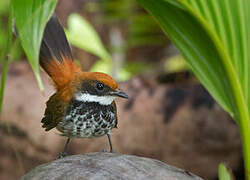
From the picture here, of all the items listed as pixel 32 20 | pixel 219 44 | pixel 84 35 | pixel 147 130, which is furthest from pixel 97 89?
pixel 84 35

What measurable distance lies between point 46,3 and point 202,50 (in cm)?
104

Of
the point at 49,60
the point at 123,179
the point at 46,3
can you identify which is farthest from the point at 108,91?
the point at 46,3

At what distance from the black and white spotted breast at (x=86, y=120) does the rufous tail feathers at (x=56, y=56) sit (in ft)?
0.73

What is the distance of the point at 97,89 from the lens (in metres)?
2.88

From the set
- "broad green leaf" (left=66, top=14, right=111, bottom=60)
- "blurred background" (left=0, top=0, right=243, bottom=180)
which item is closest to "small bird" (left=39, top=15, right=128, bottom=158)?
"blurred background" (left=0, top=0, right=243, bottom=180)

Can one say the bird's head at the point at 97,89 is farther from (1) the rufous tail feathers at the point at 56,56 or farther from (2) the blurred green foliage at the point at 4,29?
(2) the blurred green foliage at the point at 4,29

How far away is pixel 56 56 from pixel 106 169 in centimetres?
91

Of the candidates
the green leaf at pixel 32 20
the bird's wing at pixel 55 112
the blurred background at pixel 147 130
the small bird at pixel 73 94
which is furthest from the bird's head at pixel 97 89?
the blurred background at pixel 147 130

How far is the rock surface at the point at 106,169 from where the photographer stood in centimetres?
236

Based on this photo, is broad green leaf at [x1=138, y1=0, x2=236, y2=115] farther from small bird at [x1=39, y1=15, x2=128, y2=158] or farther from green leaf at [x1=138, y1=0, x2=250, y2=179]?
small bird at [x1=39, y1=15, x2=128, y2=158]

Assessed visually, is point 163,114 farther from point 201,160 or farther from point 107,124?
point 107,124

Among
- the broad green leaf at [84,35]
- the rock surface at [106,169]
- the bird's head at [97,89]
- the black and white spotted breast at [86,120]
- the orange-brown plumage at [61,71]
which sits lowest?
the rock surface at [106,169]

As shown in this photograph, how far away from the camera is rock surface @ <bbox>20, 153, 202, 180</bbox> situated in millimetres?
2355

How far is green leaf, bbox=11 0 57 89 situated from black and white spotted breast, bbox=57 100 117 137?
872mm
